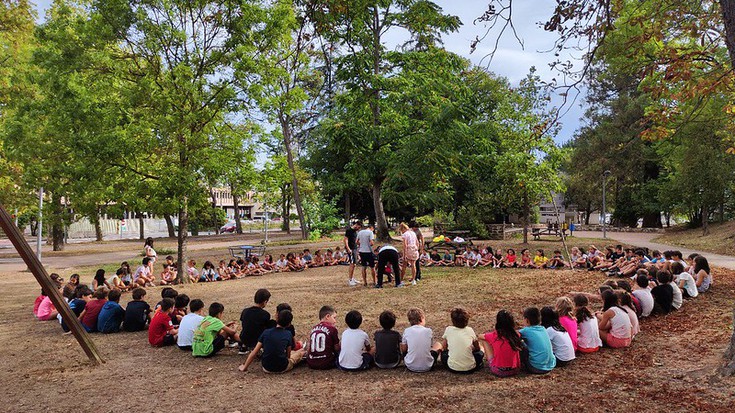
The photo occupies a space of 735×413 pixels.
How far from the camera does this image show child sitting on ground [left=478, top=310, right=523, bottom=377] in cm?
531

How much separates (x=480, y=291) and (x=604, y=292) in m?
4.44

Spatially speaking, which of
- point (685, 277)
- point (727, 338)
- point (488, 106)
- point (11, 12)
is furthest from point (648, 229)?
point (11, 12)

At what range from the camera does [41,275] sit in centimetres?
566

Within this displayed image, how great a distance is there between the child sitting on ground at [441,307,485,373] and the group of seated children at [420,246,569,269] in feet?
36.2

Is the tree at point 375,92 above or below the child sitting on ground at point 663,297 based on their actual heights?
above

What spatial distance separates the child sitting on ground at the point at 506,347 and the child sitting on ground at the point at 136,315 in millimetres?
5894

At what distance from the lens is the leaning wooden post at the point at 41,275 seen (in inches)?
212

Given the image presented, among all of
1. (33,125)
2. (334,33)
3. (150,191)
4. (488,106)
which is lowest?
(150,191)

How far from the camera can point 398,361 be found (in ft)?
19.1

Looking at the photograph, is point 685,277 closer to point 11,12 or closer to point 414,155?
point 414,155

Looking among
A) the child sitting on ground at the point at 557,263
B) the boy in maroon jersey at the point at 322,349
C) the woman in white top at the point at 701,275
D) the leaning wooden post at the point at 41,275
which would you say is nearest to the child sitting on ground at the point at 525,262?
the child sitting on ground at the point at 557,263

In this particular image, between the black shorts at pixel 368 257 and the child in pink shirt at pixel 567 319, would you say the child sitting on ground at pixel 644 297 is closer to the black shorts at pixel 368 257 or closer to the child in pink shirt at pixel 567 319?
the child in pink shirt at pixel 567 319

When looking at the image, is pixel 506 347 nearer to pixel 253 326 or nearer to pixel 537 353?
pixel 537 353

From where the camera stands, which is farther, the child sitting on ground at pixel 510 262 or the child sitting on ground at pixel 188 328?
the child sitting on ground at pixel 510 262
